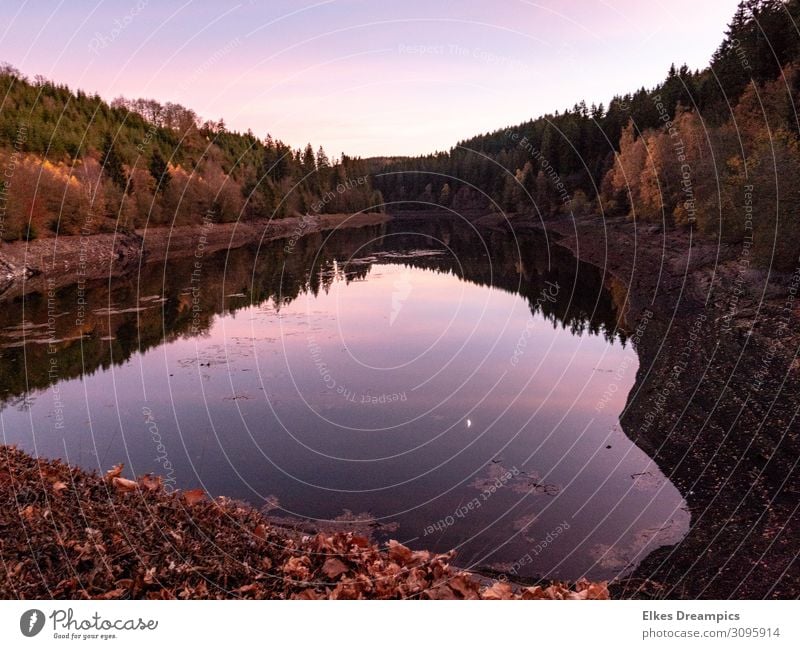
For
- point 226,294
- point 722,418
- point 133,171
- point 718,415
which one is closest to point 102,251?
point 133,171

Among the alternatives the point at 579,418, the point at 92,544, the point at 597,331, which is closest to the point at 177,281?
the point at 597,331

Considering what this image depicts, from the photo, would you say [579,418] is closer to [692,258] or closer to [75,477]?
[75,477]

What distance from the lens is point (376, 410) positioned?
1042 inches

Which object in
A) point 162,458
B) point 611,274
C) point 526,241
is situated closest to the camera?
point 162,458

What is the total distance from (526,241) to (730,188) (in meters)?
59.2

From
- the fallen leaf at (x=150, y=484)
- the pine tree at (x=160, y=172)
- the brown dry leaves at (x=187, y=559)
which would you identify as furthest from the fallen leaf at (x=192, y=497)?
the pine tree at (x=160, y=172)

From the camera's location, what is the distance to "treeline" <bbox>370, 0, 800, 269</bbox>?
40.5 metres

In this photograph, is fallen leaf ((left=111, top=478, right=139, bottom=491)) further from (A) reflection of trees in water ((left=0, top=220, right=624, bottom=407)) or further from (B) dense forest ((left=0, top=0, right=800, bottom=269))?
(A) reflection of trees in water ((left=0, top=220, right=624, bottom=407))

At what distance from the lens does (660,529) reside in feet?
55.1

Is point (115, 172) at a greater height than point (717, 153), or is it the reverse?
point (115, 172)

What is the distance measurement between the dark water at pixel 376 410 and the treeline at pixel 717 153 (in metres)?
12.8

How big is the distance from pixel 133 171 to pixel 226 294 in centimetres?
3072

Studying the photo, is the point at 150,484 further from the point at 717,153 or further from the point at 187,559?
the point at 717,153

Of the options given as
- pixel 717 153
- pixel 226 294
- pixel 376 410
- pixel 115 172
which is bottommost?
pixel 376 410
